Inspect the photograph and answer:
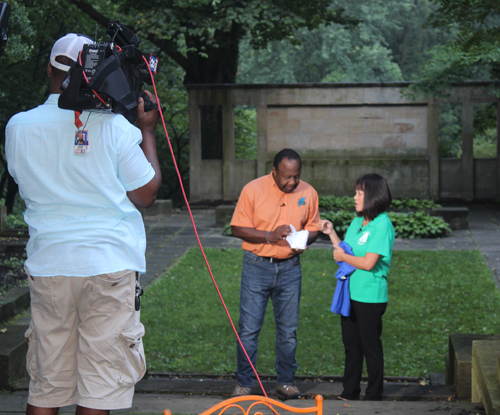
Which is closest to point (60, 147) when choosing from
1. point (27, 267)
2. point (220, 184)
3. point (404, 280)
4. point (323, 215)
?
point (27, 267)

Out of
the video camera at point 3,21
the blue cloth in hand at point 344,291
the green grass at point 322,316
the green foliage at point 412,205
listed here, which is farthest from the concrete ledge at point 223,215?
the video camera at point 3,21

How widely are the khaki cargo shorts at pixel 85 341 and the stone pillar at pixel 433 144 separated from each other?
56.6ft

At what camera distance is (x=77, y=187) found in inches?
109

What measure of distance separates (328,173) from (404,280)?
10270mm

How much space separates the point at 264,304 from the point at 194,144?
588 inches

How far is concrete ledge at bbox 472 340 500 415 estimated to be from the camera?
3.65 meters

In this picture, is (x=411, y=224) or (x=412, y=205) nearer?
(x=411, y=224)

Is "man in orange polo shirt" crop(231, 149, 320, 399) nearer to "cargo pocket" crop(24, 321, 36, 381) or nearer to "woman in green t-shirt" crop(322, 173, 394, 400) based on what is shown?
"woman in green t-shirt" crop(322, 173, 394, 400)

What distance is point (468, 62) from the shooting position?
1596 centimetres

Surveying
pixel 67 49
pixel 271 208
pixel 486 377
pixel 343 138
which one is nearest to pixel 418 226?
pixel 343 138

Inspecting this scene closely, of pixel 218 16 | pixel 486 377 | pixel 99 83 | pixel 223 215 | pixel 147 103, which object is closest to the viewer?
pixel 99 83

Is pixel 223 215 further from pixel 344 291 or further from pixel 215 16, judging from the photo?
pixel 344 291

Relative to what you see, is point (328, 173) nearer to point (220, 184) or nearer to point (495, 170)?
point (220, 184)

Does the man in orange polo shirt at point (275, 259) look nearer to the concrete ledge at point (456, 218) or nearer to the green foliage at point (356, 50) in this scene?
the concrete ledge at point (456, 218)
